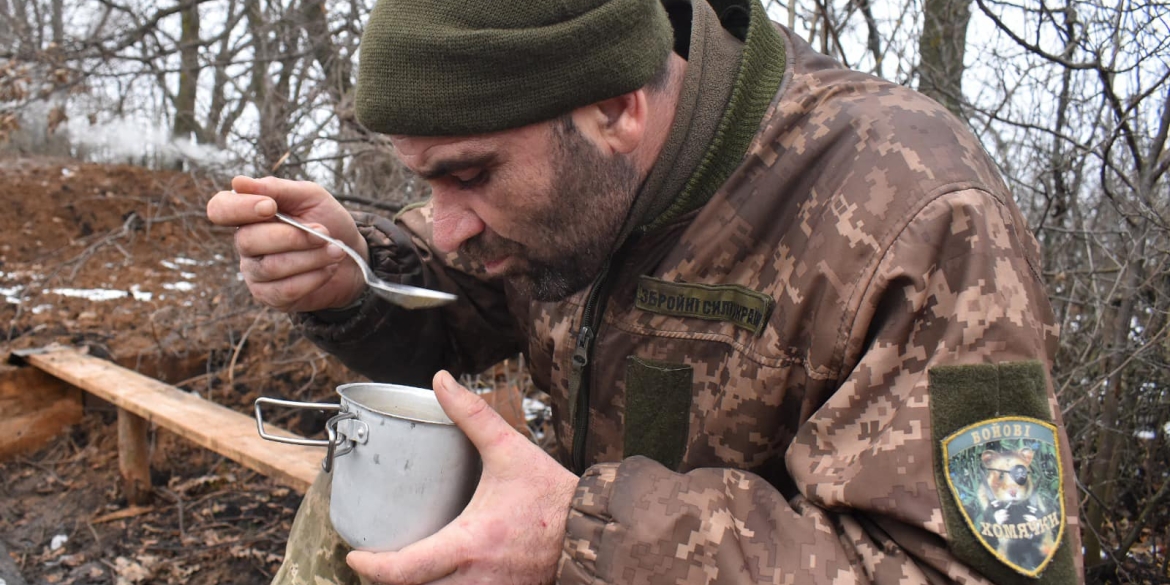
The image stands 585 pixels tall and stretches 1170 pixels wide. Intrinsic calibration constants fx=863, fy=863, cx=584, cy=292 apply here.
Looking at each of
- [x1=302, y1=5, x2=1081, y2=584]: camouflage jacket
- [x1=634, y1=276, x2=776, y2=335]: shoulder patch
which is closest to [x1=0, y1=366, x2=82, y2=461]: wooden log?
[x1=302, y1=5, x2=1081, y2=584]: camouflage jacket

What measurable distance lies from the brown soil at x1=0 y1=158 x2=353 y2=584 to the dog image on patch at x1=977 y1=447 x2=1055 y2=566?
2943 mm

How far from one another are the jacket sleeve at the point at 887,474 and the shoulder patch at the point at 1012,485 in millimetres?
15

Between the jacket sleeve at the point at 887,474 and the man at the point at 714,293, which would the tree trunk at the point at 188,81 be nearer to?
the man at the point at 714,293

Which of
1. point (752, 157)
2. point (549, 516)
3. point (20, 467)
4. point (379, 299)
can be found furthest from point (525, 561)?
point (20, 467)

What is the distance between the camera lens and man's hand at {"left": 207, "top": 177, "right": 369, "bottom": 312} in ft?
5.70

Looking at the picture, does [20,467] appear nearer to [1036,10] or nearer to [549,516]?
[549,516]

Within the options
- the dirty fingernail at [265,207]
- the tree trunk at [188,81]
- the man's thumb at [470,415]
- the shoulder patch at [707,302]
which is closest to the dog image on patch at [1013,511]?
the shoulder patch at [707,302]

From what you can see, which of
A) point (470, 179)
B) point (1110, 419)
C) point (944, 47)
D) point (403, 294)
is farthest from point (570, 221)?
point (944, 47)

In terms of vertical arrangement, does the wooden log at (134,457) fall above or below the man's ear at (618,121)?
below

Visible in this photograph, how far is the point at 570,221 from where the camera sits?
64.6 inches

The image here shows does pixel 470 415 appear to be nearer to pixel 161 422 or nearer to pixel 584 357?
pixel 584 357

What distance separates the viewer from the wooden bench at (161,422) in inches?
115

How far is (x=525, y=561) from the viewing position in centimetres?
133

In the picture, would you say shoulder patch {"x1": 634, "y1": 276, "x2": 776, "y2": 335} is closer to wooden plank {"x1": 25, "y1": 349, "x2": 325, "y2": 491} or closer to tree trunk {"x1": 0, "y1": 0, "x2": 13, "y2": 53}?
wooden plank {"x1": 25, "y1": 349, "x2": 325, "y2": 491}
